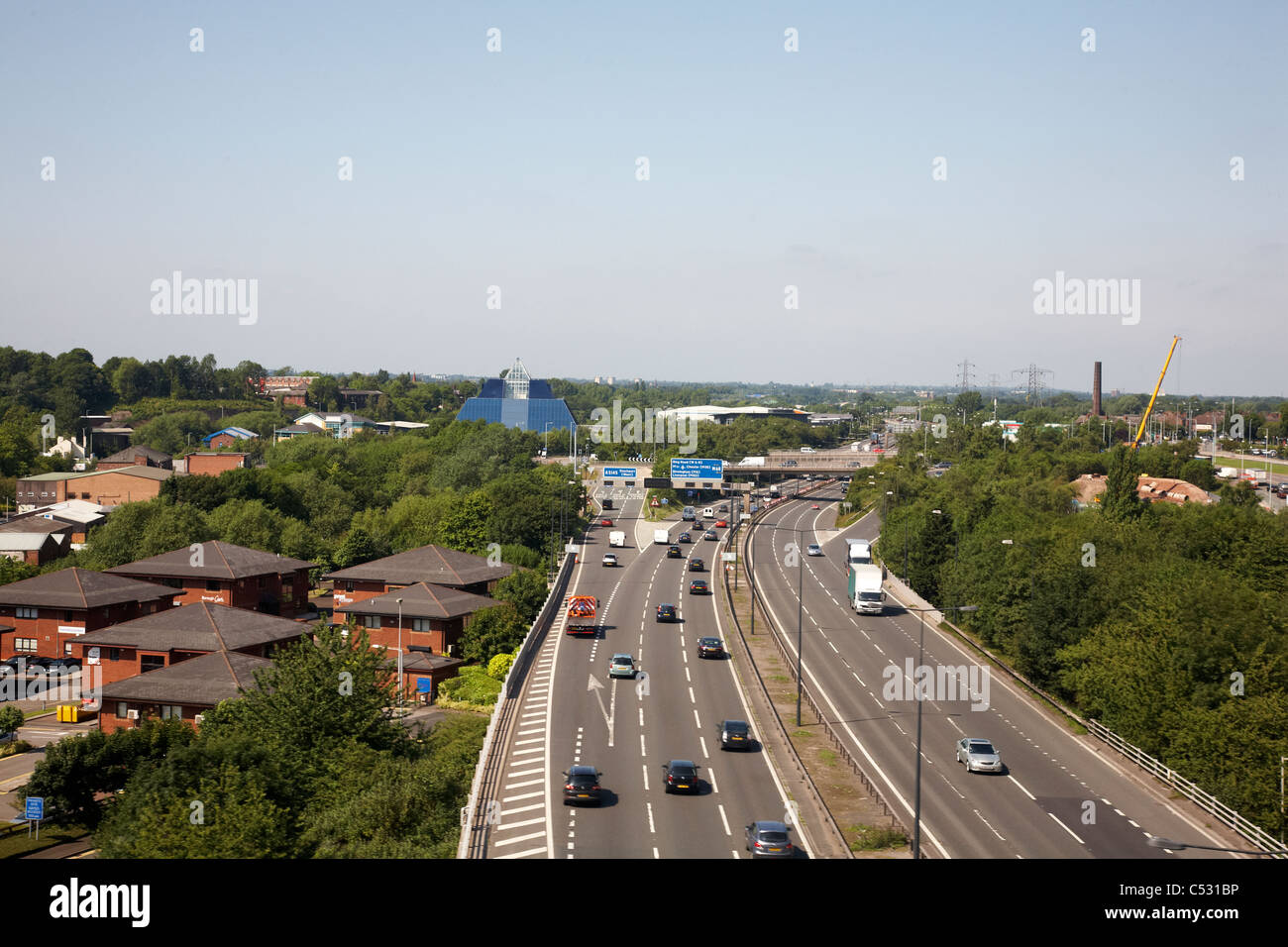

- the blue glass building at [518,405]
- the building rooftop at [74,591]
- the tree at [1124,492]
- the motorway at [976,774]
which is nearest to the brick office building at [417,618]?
the building rooftop at [74,591]

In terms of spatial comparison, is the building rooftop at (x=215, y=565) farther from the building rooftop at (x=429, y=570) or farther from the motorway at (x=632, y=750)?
the motorway at (x=632, y=750)

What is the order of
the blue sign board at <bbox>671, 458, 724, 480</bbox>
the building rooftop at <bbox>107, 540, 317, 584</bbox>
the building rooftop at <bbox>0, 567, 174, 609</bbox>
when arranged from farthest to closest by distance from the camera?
the blue sign board at <bbox>671, 458, 724, 480</bbox>
the building rooftop at <bbox>107, 540, 317, 584</bbox>
the building rooftop at <bbox>0, 567, 174, 609</bbox>

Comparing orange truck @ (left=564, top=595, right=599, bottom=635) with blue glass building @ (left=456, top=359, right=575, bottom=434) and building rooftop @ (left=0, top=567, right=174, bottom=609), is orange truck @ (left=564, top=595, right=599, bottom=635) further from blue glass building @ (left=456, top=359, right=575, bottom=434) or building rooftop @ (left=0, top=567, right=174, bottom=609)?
blue glass building @ (left=456, top=359, right=575, bottom=434)

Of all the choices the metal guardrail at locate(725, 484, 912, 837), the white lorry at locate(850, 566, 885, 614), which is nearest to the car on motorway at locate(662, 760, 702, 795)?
the metal guardrail at locate(725, 484, 912, 837)

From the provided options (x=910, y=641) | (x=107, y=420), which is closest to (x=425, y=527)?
(x=910, y=641)

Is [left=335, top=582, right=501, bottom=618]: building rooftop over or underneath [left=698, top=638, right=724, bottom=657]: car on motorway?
over

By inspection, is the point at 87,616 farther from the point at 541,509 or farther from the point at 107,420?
the point at 107,420

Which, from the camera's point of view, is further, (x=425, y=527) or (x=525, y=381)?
(x=525, y=381)
